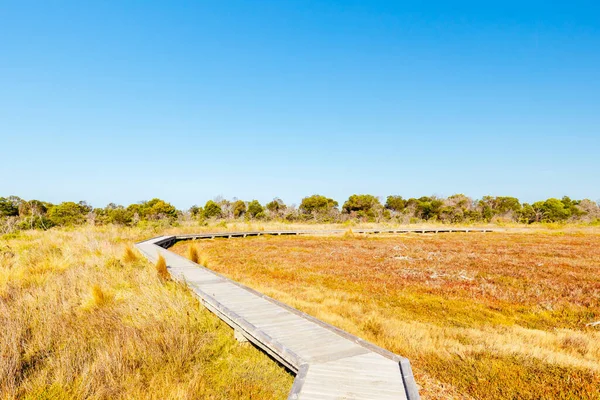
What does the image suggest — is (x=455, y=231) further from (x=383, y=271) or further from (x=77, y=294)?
(x=77, y=294)

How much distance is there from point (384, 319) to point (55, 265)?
32.5 feet

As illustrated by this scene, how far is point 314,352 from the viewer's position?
4863mm

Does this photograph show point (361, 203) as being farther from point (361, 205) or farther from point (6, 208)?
point (6, 208)

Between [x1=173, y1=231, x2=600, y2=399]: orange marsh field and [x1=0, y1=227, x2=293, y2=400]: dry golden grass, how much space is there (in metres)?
2.41

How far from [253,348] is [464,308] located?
19.0 feet

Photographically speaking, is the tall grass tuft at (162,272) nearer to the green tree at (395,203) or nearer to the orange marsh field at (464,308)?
the orange marsh field at (464,308)

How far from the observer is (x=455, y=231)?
3647 cm

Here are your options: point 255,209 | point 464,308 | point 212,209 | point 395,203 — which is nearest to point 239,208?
point 255,209

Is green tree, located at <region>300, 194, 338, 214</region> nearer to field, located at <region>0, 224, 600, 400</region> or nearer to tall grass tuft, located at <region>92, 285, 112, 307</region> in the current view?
field, located at <region>0, 224, 600, 400</region>

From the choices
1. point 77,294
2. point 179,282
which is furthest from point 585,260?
point 77,294

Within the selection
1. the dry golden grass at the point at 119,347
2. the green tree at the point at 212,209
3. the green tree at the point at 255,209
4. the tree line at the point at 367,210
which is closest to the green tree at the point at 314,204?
the tree line at the point at 367,210

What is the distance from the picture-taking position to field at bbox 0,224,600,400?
4.45 m

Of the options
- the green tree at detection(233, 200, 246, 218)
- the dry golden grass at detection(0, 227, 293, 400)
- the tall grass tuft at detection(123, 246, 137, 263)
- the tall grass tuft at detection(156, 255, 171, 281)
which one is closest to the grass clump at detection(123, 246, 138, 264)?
the tall grass tuft at detection(123, 246, 137, 263)

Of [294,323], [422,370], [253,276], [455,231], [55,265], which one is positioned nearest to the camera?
[422,370]
